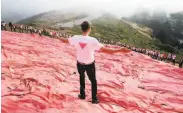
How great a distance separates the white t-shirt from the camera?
5.59 metres

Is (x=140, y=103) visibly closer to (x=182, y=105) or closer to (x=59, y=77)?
(x=182, y=105)

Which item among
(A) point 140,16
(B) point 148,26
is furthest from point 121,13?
(B) point 148,26

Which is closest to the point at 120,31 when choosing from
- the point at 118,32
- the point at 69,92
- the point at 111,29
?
the point at 118,32

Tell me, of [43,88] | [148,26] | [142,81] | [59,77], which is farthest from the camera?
[148,26]

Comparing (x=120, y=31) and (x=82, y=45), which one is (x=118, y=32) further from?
(x=82, y=45)

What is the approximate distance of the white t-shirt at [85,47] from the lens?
5.59 metres

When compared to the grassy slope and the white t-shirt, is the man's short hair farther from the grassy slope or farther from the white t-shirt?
the grassy slope

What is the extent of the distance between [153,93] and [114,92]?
1.32 meters

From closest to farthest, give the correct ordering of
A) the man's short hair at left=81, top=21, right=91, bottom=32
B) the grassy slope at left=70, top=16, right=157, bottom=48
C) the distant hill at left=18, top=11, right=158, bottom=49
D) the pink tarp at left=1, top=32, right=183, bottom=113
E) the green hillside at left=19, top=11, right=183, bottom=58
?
the man's short hair at left=81, top=21, right=91, bottom=32
the pink tarp at left=1, top=32, right=183, bottom=113
the green hillside at left=19, top=11, right=183, bottom=58
the grassy slope at left=70, top=16, right=157, bottom=48
the distant hill at left=18, top=11, right=158, bottom=49

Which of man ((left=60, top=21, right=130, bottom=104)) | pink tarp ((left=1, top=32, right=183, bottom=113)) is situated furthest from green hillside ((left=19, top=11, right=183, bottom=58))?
man ((left=60, top=21, right=130, bottom=104))

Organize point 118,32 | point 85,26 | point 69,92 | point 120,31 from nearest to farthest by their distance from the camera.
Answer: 1. point 85,26
2. point 69,92
3. point 118,32
4. point 120,31

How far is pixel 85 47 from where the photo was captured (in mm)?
5605

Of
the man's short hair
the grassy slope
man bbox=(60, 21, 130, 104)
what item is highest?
the man's short hair

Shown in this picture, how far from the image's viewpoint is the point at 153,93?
8.16 metres
